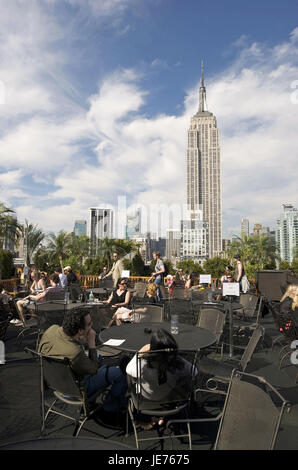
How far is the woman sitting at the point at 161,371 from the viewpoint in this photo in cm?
236

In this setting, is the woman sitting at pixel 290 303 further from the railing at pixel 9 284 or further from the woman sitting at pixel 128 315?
the railing at pixel 9 284

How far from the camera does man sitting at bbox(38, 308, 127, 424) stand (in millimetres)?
2379

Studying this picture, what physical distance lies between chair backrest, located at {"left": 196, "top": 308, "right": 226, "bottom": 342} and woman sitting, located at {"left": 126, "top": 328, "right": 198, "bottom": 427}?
1946mm

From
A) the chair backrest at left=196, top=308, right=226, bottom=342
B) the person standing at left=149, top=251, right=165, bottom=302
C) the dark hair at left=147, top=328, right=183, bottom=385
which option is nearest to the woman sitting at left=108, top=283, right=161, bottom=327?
the chair backrest at left=196, top=308, right=226, bottom=342

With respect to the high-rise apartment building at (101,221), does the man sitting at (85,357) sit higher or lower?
lower

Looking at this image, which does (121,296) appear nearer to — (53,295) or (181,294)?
(53,295)

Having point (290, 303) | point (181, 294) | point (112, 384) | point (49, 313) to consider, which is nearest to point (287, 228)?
point (181, 294)

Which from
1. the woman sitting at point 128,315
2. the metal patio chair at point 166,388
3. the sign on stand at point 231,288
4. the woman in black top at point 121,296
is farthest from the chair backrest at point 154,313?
the metal patio chair at point 166,388

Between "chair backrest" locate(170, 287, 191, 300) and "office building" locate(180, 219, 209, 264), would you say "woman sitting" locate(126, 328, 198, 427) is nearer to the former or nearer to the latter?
"chair backrest" locate(170, 287, 191, 300)

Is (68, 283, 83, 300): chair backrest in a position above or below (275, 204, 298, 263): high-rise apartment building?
below

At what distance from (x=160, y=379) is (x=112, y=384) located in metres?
0.68

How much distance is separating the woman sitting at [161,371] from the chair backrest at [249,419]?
613 mm

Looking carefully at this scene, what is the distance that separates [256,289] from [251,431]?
31.6ft

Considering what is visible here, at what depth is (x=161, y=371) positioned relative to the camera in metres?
2.36
